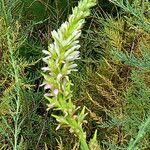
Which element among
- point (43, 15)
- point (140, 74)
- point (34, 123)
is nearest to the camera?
point (140, 74)

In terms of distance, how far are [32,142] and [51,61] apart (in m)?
1.76

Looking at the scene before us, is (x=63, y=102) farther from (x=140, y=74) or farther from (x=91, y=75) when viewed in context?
(x=91, y=75)

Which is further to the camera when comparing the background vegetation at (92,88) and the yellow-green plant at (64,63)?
the background vegetation at (92,88)

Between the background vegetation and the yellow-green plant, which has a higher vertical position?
the yellow-green plant

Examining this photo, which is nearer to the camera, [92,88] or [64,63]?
[64,63]

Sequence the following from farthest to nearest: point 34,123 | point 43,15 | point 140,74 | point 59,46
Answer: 1. point 43,15
2. point 34,123
3. point 140,74
4. point 59,46

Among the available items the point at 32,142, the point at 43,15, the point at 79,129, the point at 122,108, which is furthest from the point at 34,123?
the point at 79,129

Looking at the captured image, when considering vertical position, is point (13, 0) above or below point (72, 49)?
below

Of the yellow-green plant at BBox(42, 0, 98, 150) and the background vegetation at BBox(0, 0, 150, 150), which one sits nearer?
the yellow-green plant at BBox(42, 0, 98, 150)

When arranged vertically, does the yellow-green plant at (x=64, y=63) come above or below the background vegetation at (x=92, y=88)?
above

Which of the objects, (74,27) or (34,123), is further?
(34,123)

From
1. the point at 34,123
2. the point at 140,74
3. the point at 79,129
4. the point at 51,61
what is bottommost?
the point at 34,123

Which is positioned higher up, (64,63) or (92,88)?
(64,63)

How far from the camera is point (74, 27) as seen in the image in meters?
0.63
